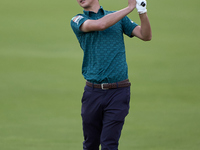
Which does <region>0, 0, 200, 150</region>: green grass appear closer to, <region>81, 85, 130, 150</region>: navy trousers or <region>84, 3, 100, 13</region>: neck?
<region>81, 85, 130, 150</region>: navy trousers

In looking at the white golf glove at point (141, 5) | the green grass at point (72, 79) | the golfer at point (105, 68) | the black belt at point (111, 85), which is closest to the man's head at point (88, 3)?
the golfer at point (105, 68)

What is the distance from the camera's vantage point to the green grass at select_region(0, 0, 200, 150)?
4609 mm

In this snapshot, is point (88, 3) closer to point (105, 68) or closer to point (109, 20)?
point (109, 20)

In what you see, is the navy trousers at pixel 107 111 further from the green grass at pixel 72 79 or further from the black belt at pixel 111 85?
the green grass at pixel 72 79

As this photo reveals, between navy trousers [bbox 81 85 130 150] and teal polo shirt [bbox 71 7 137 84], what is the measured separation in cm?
9

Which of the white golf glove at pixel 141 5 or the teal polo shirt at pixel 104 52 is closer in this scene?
the white golf glove at pixel 141 5

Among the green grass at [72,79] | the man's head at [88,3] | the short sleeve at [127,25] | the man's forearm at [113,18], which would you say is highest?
the man's head at [88,3]

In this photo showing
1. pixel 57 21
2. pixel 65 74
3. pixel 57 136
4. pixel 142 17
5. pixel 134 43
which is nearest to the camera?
pixel 142 17

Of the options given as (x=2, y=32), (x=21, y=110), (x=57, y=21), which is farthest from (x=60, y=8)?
(x=21, y=110)

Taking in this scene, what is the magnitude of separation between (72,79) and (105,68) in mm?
3077

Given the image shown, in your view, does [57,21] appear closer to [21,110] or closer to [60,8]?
[60,8]

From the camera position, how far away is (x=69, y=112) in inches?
207

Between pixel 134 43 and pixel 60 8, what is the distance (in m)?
1.61

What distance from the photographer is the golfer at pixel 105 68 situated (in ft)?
10.4
